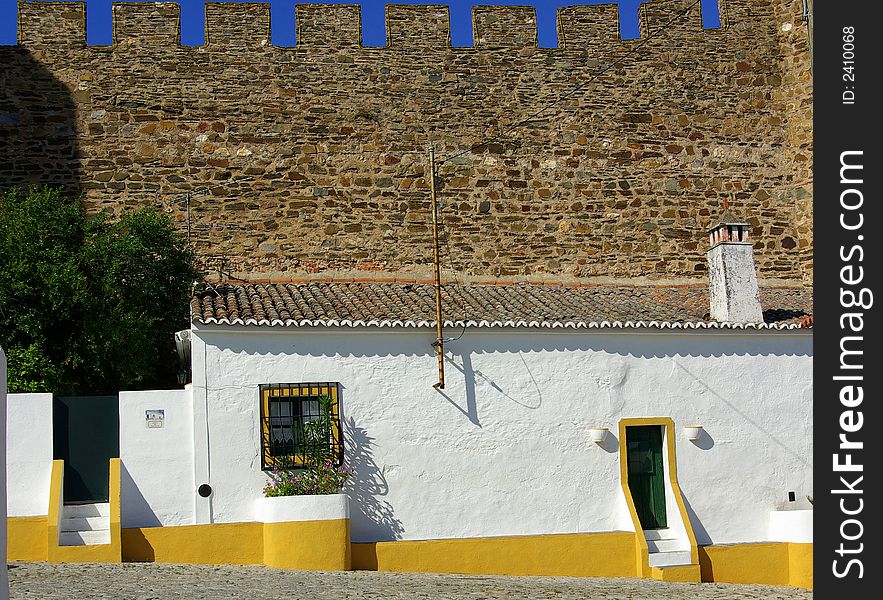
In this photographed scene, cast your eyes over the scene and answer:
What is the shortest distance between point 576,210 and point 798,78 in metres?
4.10

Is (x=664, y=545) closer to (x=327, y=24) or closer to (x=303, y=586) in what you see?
(x=303, y=586)

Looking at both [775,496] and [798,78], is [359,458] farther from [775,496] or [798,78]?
[798,78]

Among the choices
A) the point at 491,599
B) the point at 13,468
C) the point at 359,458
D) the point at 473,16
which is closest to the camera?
the point at 491,599

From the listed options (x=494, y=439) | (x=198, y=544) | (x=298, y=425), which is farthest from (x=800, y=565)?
(x=198, y=544)

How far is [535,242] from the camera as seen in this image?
16.9 metres

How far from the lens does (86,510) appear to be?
1155cm

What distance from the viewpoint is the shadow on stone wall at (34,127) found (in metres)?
15.7

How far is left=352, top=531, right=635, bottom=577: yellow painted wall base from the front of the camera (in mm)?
11750

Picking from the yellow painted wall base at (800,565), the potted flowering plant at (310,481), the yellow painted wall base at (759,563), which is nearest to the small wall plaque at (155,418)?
the potted flowering plant at (310,481)

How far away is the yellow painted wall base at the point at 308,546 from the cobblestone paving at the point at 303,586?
0.23 meters

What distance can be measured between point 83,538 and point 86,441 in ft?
3.47

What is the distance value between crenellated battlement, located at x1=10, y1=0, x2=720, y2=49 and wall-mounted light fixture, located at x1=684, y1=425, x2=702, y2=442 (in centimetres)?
706

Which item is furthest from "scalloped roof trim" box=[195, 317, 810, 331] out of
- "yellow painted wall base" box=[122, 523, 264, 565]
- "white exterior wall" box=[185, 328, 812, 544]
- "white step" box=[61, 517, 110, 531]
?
"white step" box=[61, 517, 110, 531]
